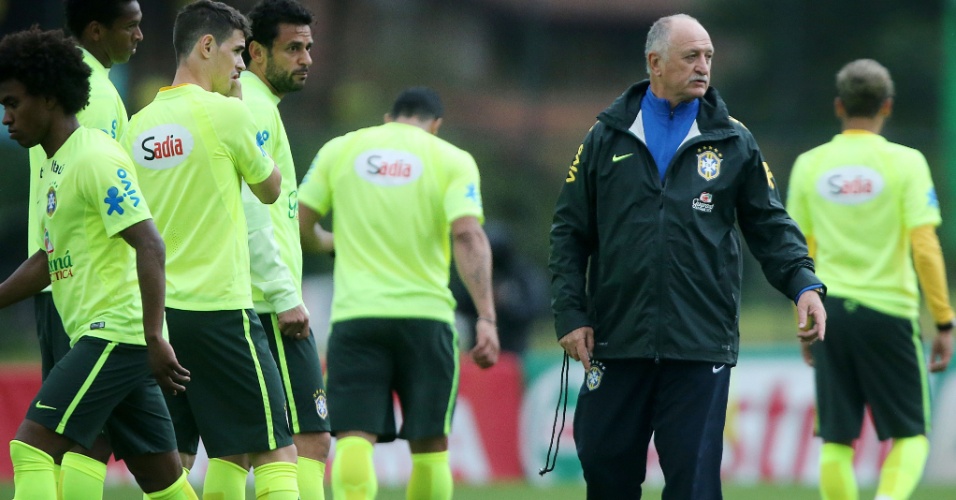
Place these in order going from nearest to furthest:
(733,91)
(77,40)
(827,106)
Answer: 1. (77,40)
2. (827,106)
3. (733,91)

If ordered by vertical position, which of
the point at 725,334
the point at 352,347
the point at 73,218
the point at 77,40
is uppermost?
the point at 77,40

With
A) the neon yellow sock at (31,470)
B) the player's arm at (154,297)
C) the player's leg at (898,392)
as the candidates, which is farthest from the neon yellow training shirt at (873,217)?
the neon yellow sock at (31,470)

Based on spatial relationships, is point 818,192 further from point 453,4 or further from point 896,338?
point 453,4

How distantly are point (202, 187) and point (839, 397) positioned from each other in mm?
4041

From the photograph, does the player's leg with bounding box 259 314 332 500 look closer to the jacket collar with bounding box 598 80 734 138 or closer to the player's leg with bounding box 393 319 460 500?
the player's leg with bounding box 393 319 460 500

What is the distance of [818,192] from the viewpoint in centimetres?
791

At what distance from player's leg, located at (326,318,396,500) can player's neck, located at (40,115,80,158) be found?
218cm

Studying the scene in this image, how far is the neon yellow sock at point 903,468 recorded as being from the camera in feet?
25.3

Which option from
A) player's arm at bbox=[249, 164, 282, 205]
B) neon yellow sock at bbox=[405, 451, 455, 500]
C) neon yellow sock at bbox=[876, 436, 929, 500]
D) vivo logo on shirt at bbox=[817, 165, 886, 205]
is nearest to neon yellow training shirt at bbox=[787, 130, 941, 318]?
vivo logo on shirt at bbox=[817, 165, 886, 205]

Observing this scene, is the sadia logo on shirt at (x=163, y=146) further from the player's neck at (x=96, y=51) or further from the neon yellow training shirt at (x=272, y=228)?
the player's neck at (x=96, y=51)

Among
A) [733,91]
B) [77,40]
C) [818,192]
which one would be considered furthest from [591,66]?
[77,40]

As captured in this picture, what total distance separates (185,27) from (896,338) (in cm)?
433

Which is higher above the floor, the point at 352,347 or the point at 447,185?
the point at 447,185

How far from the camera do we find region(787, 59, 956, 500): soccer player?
25.4ft
